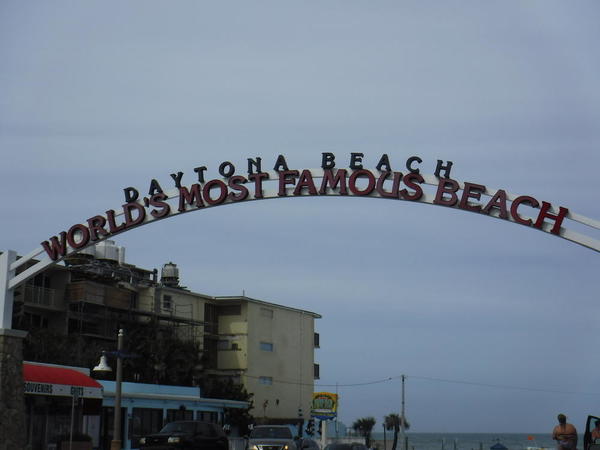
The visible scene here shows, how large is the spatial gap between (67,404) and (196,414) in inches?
727

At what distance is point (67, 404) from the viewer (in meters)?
34.1

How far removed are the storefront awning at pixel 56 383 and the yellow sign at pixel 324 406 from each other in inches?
781

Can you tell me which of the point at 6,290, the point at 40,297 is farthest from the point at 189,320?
the point at 6,290

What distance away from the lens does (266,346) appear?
78250 millimetres

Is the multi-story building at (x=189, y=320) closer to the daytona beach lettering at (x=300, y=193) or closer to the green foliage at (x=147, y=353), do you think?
the green foliage at (x=147, y=353)

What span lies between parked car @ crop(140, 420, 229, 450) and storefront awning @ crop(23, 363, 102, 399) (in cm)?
317

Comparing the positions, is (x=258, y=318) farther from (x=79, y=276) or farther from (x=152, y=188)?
(x=152, y=188)

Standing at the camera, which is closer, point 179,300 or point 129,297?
point 129,297

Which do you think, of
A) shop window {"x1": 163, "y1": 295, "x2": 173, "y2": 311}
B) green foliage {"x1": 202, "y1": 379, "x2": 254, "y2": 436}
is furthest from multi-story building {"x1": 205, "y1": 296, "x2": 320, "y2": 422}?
shop window {"x1": 163, "y1": 295, "x2": 173, "y2": 311}

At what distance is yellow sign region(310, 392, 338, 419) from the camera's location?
5144 centimetres

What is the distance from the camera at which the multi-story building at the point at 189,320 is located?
198 feet

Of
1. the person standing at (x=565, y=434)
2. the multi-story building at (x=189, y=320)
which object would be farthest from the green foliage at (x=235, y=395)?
the person standing at (x=565, y=434)

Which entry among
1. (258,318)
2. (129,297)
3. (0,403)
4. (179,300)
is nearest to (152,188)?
(0,403)

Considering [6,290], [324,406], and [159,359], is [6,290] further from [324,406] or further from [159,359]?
[159,359]
